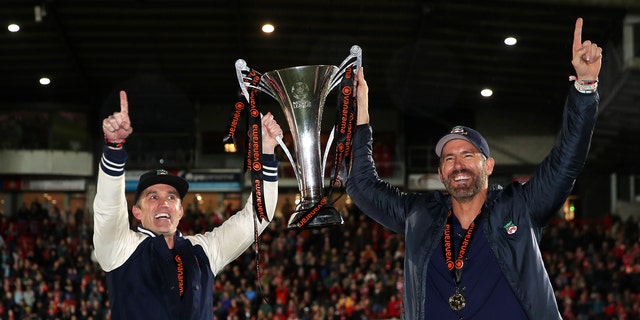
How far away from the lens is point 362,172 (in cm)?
484

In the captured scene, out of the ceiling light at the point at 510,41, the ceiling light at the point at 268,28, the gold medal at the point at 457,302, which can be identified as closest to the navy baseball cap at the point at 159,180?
the gold medal at the point at 457,302

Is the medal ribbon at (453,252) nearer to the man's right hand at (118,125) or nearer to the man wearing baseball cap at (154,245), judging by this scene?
the man wearing baseball cap at (154,245)

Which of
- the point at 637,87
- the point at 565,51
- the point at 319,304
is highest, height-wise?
the point at 565,51

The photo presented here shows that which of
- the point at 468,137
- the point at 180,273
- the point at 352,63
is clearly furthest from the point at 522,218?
the point at 180,273

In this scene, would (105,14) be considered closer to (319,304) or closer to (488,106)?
(319,304)

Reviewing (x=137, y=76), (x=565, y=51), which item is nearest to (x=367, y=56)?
(x=565, y=51)

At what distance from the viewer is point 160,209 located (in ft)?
17.2

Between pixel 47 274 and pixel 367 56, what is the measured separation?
9.54 metres

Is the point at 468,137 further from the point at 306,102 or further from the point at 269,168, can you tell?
the point at 269,168

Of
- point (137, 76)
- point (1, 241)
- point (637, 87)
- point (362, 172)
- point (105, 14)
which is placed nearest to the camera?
point (362, 172)

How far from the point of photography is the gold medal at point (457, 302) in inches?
163

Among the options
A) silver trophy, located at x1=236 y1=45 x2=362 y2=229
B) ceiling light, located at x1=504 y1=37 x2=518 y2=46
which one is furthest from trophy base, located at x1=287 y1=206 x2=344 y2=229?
ceiling light, located at x1=504 y1=37 x2=518 y2=46

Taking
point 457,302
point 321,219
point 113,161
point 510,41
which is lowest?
point 457,302

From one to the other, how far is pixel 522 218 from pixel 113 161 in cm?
196
